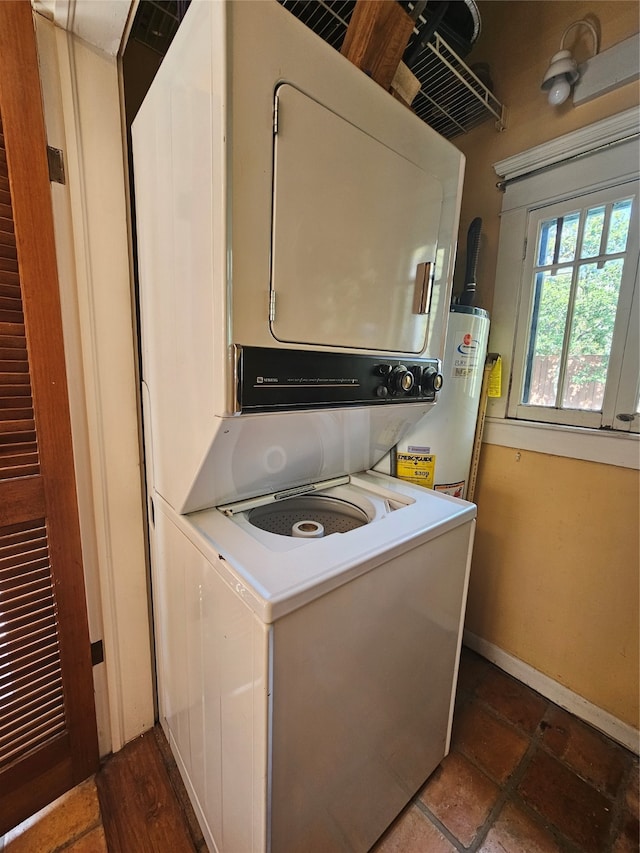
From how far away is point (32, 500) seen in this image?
1.08 m

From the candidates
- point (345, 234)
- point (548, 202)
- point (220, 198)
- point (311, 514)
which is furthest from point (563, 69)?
point (311, 514)

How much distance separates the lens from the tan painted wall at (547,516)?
4.83 ft

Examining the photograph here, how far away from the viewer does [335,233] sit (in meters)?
0.88

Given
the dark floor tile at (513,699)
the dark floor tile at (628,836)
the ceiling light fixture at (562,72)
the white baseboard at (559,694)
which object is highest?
the ceiling light fixture at (562,72)

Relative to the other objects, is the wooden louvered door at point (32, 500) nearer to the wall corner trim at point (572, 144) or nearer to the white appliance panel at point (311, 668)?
the white appliance panel at point (311, 668)

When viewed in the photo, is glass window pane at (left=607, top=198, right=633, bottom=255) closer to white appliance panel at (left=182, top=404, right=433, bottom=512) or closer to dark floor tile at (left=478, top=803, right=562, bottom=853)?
white appliance panel at (left=182, top=404, right=433, bottom=512)

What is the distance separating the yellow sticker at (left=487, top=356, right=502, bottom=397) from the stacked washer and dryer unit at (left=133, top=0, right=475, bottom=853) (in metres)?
0.68

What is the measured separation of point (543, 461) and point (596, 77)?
4.97 feet

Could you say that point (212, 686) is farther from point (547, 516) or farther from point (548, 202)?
point (548, 202)

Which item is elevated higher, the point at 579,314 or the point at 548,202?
the point at 548,202

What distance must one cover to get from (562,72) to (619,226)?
62 cm

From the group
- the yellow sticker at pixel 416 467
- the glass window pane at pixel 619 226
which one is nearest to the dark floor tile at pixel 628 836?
the yellow sticker at pixel 416 467

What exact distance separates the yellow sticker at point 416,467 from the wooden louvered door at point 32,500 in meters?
1.23

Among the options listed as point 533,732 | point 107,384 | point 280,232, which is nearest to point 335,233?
point 280,232
